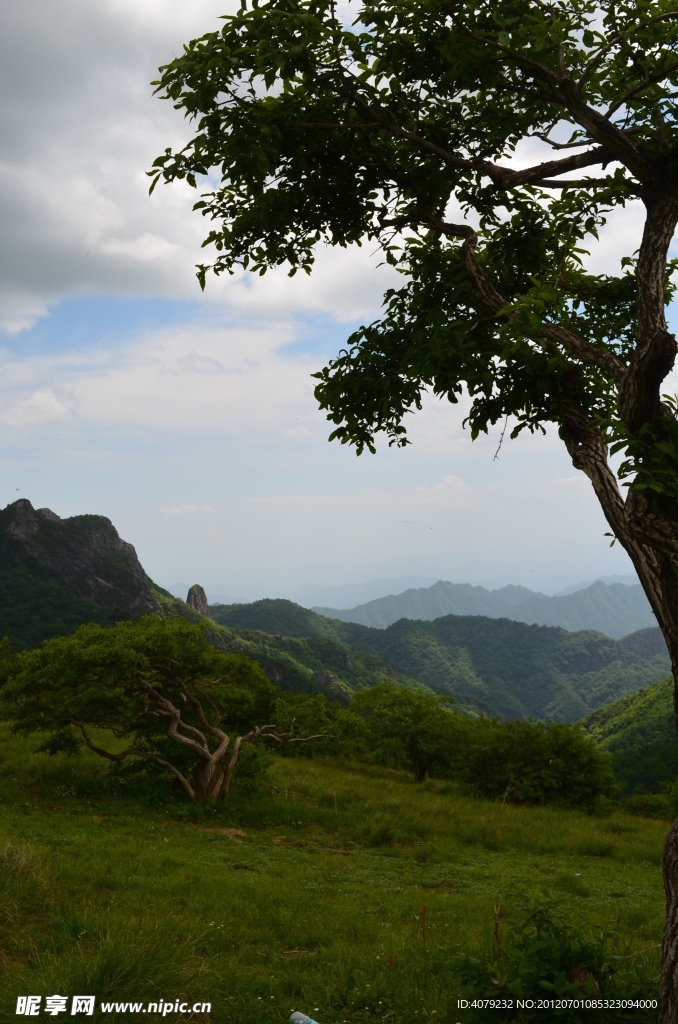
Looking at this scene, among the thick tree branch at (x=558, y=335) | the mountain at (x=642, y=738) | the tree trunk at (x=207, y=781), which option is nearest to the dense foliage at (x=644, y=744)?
the mountain at (x=642, y=738)

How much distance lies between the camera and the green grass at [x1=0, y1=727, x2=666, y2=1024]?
515cm

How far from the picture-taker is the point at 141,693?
1698 centimetres

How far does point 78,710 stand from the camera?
1623 cm

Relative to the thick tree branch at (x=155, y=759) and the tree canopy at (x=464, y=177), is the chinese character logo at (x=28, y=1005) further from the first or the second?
the thick tree branch at (x=155, y=759)

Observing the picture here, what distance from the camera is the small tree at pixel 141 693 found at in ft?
51.9

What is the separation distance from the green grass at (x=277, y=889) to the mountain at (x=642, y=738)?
1824cm

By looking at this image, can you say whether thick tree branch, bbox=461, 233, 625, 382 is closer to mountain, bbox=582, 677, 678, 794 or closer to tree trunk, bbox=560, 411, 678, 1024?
tree trunk, bbox=560, 411, 678, 1024

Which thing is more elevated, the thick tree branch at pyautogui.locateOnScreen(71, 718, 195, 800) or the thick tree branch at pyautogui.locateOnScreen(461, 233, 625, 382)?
the thick tree branch at pyautogui.locateOnScreen(461, 233, 625, 382)

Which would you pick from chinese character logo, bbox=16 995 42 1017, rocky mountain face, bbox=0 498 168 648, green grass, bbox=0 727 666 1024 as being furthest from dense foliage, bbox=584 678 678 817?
rocky mountain face, bbox=0 498 168 648

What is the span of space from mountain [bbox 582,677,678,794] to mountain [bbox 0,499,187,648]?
68.4 m

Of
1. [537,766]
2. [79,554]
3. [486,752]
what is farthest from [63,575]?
[537,766]

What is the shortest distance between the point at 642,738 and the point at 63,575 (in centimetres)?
10095

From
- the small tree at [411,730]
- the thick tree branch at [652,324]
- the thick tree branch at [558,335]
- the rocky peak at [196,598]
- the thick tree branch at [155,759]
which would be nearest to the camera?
the thick tree branch at [652,324]

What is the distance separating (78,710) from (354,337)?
13506 mm
